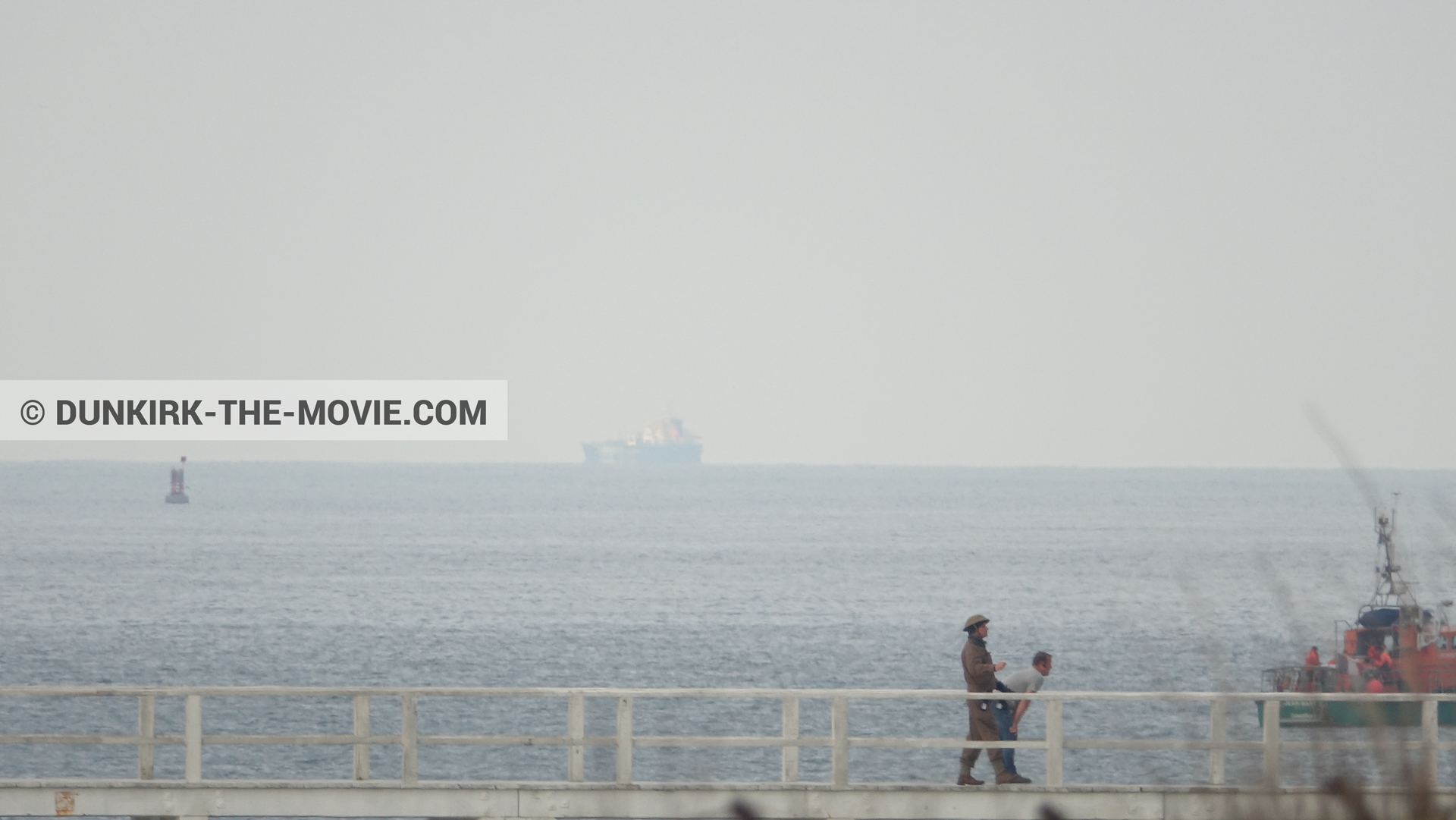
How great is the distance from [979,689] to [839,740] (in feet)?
4.30

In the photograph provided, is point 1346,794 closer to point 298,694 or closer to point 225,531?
point 298,694

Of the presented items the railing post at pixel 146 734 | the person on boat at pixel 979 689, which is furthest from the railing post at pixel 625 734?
the railing post at pixel 146 734

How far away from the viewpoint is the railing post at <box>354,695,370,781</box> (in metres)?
13.5

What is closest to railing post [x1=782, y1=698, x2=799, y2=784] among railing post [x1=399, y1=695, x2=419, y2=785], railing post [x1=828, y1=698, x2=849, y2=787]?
railing post [x1=828, y1=698, x2=849, y2=787]

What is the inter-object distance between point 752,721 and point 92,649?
3140cm

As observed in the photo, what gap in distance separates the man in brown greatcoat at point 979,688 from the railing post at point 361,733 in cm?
441

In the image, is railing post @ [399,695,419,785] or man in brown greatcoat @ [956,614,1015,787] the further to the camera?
man in brown greatcoat @ [956,614,1015,787]

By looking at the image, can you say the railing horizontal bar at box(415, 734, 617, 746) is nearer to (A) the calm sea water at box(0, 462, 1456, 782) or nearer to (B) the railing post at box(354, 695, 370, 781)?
(B) the railing post at box(354, 695, 370, 781)

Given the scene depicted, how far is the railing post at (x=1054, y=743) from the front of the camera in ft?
42.9

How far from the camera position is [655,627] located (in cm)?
7288

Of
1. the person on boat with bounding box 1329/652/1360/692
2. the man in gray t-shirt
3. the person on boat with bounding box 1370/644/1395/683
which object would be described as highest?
the person on boat with bounding box 1329/652/1360/692

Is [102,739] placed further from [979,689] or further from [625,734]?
[979,689]

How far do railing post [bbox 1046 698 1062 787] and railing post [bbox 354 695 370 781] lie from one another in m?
4.88

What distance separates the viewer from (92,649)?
6234 cm
